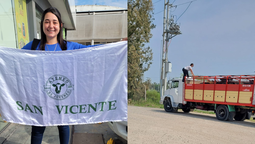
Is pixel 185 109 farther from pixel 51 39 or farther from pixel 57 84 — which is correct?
pixel 51 39

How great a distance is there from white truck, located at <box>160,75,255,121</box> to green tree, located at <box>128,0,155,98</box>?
0.83 ft

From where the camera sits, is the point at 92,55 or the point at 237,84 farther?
the point at 92,55

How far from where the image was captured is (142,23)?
4.72ft

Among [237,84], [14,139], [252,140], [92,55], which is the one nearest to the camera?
[252,140]

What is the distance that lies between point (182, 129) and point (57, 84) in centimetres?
112

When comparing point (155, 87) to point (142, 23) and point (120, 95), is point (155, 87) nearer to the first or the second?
point (120, 95)

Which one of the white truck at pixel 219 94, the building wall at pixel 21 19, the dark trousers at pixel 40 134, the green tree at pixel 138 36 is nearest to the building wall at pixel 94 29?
the building wall at pixel 21 19

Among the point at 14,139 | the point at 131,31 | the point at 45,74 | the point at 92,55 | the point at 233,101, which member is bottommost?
the point at 14,139

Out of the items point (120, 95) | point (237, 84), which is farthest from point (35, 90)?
point (237, 84)

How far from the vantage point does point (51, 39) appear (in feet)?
4.73

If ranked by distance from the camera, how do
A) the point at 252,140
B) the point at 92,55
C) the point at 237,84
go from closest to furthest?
1. the point at 252,140
2. the point at 237,84
3. the point at 92,55

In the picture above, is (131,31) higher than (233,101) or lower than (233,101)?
higher

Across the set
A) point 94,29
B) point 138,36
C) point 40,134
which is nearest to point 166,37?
point 138,36

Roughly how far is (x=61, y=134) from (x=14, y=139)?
2.71ft
